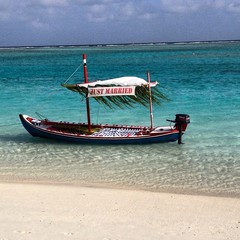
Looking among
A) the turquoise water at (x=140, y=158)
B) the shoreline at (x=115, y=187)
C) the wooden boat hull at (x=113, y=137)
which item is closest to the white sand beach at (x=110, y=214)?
the shoreline at (x=115, y=187)

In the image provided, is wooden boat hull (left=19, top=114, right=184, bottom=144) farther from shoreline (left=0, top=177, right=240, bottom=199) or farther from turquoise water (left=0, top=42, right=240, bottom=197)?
shoreline (left=0, top=177, right=240, bottom=199)

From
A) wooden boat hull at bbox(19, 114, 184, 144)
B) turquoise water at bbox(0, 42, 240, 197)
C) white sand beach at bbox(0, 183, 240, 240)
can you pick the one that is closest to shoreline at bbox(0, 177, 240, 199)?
turquoise water at bbox(0, 42, 240, 197)

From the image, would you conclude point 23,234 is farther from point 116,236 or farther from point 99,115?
point 99,115

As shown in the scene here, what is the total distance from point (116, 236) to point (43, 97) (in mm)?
25802

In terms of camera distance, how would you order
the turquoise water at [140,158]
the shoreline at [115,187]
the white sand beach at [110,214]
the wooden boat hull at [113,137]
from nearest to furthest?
the white sand beach at [110,214] < the shoreline at [115,187] < the turquoise water at [140,158] < the wooden boat hull at [113,137]

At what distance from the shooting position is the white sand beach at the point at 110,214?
8109 mm

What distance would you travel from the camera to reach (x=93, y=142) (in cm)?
1698

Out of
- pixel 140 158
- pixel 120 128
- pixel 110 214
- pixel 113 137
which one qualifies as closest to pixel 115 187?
pixel 110 214

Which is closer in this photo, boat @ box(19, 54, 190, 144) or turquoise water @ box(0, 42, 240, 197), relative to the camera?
turquoise water @ box(0, 42, 240, 197)

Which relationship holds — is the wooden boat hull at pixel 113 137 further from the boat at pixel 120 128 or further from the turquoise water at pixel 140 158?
the turquoise water at pixel 140 158

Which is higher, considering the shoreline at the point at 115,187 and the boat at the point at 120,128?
the boat at the point at 120,128

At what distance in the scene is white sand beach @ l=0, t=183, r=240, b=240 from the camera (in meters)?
8.11

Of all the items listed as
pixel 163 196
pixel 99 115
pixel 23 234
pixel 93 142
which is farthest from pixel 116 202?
pixel 99 115

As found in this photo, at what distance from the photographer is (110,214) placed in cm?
930
